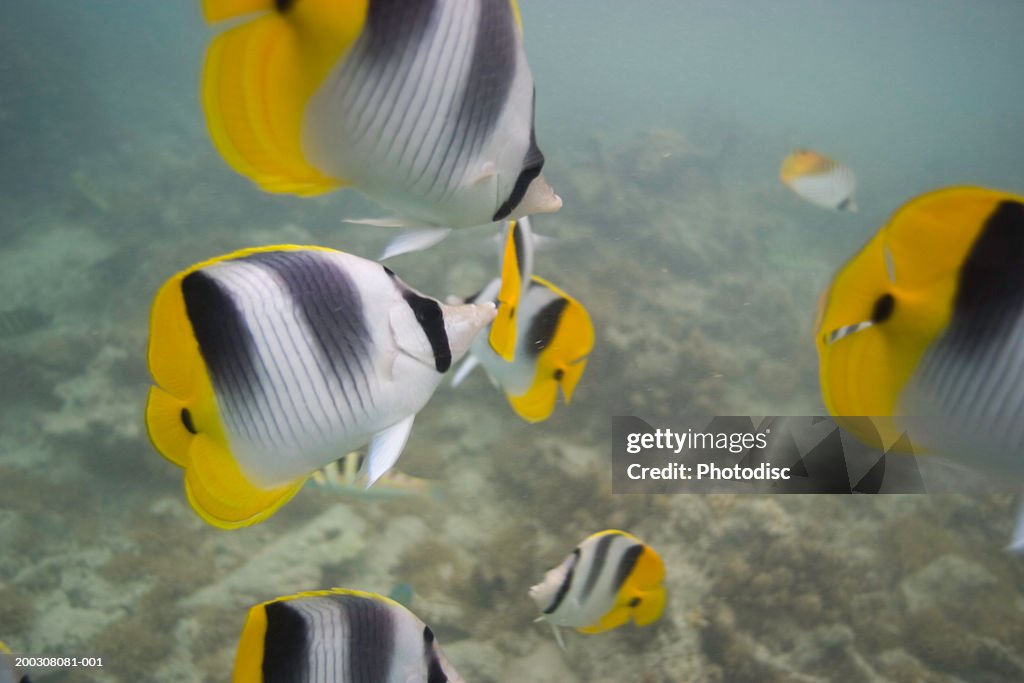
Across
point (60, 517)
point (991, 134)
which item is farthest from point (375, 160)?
point (991, 134)

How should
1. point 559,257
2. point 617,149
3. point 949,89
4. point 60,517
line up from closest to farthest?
point 60,517, point 559,257, point 617,149, point 949,89

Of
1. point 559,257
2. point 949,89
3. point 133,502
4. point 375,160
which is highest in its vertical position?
point 375,160

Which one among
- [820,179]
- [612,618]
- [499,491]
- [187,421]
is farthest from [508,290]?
[820,179]

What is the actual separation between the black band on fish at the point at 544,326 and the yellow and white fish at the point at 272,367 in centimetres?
144

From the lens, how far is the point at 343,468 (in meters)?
4.22

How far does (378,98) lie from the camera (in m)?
0.99

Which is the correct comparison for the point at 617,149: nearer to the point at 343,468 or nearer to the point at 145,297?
the point at 145,297

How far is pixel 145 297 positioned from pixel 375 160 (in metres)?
11.6

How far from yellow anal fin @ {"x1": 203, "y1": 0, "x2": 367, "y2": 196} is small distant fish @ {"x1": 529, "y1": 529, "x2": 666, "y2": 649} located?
2540 mm

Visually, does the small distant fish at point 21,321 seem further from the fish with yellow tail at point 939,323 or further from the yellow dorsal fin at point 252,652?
the fish with yellow tail at point 939,323

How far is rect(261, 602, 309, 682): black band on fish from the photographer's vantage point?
4.23 ft

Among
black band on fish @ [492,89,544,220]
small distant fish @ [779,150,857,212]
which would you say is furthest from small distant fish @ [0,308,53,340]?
small distant fish @ [779,150,857,212]

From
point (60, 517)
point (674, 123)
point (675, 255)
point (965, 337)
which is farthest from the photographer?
point (674, 123)

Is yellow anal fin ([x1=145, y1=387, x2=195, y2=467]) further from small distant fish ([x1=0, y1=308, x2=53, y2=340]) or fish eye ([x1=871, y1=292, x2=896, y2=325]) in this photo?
small distant fish ([x1=0, y1=308, x2=53, y2=340])
